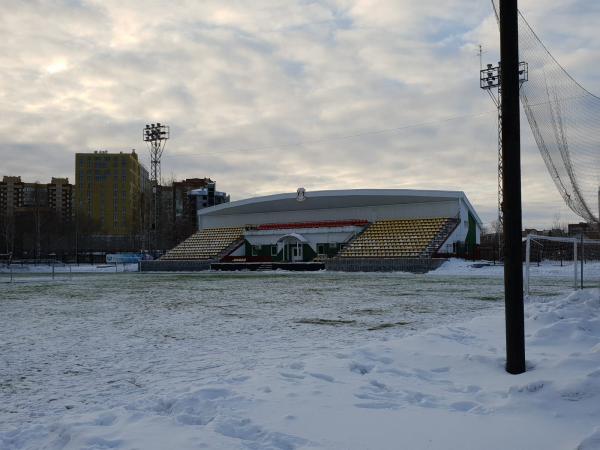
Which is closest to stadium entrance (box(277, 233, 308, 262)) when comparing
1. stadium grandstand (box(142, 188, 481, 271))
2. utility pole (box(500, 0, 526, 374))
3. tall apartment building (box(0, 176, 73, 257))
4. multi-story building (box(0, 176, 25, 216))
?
stadium grandstand (box(142, 188, 481, 271))

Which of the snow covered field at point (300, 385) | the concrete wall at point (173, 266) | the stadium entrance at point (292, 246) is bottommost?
the concrete wall at point (173, 266)

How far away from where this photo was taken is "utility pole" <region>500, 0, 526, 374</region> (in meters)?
5.85

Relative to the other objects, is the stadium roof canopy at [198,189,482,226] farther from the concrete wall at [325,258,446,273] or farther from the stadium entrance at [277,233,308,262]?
the concrete wall at [325,258,446,273]

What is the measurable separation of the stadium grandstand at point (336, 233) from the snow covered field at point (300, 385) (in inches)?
1290

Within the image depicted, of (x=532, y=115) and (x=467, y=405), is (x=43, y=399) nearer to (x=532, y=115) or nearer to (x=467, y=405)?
(x=467, y=405)

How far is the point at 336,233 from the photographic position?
169 ft

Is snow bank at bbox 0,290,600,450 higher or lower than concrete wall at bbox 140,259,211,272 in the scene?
higher

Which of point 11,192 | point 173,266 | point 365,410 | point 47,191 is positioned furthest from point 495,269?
point 11,192

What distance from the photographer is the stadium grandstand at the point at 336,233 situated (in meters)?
45.5

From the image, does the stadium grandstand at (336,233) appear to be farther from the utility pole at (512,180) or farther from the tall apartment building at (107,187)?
the tall apartment building at (107,187)

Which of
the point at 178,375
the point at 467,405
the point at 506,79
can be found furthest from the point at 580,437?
the point at 178,375

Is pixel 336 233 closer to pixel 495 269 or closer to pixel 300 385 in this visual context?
pixel 495 269

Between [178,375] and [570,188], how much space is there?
34.4 ft

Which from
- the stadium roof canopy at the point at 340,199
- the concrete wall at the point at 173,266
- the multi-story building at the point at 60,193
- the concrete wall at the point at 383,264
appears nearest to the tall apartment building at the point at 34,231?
the concrete wall at the point at 173,266
